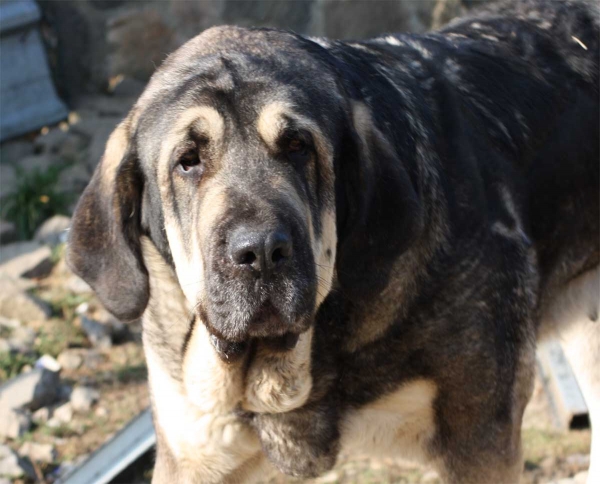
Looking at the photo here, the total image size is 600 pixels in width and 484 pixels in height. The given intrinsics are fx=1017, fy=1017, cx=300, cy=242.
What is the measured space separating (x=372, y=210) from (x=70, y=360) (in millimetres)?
2302

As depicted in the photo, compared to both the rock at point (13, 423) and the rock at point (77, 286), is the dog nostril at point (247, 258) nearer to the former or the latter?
the rock at point (13, 423)

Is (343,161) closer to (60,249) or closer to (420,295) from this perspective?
(420,295)

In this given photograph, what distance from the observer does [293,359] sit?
3.16 meters

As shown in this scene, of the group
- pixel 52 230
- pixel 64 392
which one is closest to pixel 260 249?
pixel 64 392

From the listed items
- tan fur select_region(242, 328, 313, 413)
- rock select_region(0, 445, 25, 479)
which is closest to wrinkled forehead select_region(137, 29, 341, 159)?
tan fur select_region(242, 328, 313, 413)

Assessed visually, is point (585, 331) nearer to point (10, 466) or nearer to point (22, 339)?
point (10, 466)

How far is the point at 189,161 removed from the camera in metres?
2.96

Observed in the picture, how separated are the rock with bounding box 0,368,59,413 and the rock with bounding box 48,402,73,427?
0.26 ft

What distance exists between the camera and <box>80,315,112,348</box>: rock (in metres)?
5.04

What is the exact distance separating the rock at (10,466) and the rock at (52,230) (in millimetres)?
1908

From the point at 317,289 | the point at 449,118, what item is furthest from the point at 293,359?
the point at 449,118

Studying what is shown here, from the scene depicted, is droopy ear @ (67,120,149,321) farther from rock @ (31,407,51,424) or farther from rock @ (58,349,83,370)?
rock @ (58,349,83,370)

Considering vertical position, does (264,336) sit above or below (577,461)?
above

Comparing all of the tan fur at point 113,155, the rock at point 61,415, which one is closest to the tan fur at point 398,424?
the tan fur at point 113,155
